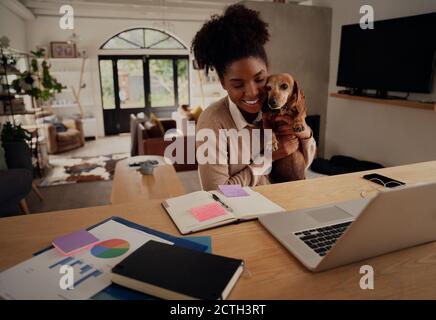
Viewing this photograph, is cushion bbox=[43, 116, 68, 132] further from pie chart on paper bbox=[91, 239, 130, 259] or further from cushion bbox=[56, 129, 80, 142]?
pie chart on paper bbox=[91, 239, 130, 259]

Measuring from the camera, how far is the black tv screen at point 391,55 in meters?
2.84

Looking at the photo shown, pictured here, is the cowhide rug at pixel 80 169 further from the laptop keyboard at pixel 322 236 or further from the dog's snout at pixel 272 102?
the laptop keyboard at pixel 322 236

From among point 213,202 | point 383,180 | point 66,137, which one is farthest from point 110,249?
point 66,137

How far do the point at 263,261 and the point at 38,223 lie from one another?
2.07 ft

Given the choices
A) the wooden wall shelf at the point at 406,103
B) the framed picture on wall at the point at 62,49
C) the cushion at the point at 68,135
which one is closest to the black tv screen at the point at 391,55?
the wooden wall shelf at the point at 406,103

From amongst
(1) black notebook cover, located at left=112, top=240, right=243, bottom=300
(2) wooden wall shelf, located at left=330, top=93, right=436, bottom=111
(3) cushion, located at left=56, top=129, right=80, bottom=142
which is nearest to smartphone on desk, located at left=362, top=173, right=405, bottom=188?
(1) black notebook cover, located at left=112, top=240, right=243, bottom=300

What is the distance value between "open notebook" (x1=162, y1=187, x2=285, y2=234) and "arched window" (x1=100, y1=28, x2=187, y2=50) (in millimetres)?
7304

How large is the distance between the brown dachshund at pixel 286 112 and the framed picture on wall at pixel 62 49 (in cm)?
698

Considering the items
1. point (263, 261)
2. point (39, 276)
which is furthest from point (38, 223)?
point (263, 261)

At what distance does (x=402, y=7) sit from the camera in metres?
3.13

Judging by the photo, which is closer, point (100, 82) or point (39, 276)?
point (39, 276)

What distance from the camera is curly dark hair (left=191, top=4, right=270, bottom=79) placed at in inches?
48.9

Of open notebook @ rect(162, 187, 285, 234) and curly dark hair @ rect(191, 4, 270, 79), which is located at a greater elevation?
curly dark hair @ rect(191, 4, 270, 79)

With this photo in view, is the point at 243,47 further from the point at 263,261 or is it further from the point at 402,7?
the point at 402,7
